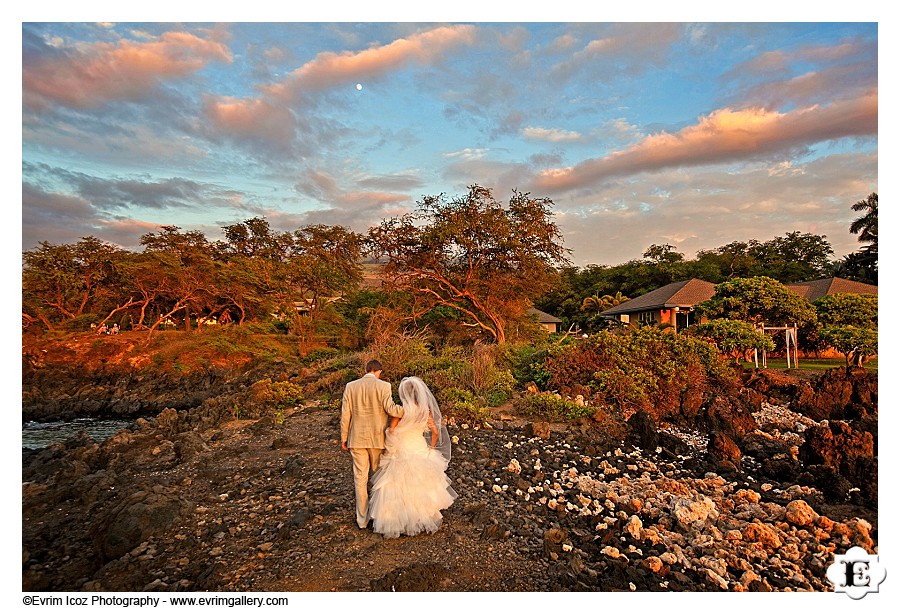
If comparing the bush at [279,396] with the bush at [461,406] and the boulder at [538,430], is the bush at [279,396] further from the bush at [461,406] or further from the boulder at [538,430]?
the boulder at [538,430]

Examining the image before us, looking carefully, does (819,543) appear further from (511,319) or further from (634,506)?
(511,319)

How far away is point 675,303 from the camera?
2473cm

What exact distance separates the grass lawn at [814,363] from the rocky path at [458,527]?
36.6ft

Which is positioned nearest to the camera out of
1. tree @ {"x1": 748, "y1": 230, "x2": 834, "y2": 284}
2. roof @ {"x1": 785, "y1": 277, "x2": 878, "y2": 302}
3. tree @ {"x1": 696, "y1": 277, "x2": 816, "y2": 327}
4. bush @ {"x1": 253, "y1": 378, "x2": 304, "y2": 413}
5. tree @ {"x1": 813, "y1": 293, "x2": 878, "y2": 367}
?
bush @ {"x1": 253, "y1": 378, "x2": 304, "y2": 413}

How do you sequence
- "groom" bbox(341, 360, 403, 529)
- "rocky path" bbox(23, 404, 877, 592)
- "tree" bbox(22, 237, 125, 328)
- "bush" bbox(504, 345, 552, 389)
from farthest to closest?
"tree" bbox(22, 237, 125, 328) < "bush" bbox(504, 345, 552, 389) < "groom" bbox(341, 360, 403, 529) < "rocky path" bbox(23, 404, 877, 592)

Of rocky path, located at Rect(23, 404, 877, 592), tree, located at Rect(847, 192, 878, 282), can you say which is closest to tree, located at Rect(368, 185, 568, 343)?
rocky path, located at Rect(23, 404, 877, 592)

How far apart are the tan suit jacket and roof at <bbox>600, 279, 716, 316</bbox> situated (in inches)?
912

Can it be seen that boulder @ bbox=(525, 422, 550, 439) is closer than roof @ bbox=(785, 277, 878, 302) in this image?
Yes

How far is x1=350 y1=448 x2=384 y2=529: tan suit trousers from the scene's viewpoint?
169 inches

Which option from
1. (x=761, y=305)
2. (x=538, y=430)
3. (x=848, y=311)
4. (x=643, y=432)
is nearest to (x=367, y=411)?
(x=538, y=430)

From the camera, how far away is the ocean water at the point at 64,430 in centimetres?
986

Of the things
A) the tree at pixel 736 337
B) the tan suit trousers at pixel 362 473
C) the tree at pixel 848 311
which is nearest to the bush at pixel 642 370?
the tree at pixel 736 337

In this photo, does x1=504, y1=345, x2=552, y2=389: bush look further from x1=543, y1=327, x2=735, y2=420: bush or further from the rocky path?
the rocky path
